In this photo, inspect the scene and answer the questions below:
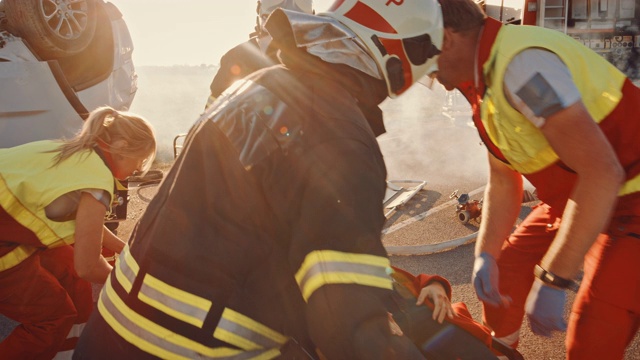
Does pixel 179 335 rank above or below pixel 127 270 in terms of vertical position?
below

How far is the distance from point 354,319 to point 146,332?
58 centimetres

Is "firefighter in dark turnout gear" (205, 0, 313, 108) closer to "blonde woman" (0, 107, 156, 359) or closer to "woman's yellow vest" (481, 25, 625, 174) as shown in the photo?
"blonde woman" (0, 107, 156, 359)

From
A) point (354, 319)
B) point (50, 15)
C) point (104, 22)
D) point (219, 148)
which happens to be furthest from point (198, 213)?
point (104, 22)

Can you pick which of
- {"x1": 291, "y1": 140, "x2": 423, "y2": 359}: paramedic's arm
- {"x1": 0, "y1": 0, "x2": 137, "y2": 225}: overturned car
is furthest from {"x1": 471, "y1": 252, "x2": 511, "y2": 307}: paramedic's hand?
{"x1": 0, "y1": 0, "x2": 137, "y2": 225}: overturned car

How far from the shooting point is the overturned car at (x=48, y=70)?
15.6ft

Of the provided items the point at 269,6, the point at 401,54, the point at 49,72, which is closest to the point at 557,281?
the point at 401,54

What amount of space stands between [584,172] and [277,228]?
3.85 feet

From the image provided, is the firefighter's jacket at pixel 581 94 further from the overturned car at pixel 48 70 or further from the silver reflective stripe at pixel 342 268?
the overturned car at pixel 48 70

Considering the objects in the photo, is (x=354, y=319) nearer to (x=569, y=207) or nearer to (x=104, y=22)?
(x=569, y=207)

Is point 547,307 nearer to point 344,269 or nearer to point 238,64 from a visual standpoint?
point 344,269

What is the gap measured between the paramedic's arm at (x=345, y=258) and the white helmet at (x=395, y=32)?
0.47 metres

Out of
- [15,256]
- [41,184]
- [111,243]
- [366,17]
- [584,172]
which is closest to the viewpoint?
[366,17]

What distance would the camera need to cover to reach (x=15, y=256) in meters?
2.66

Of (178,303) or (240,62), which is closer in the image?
(178,303)
